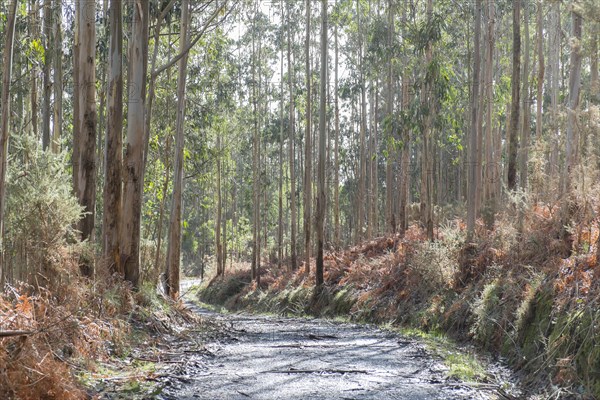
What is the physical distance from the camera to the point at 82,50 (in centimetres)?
1141

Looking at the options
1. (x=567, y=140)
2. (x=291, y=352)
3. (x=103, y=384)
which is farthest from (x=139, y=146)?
(x=567, y=140)

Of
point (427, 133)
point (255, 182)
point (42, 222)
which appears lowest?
point (42, 222)

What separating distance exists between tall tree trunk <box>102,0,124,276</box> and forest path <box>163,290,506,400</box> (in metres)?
2.27

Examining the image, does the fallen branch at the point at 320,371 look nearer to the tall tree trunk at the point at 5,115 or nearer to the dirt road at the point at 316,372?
the dirt road at the point at 316,372

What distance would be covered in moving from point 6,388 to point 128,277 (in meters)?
6.22

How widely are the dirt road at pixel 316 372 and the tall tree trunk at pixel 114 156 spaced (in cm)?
222

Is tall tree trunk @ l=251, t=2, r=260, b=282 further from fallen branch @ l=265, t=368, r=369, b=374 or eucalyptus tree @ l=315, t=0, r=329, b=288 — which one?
fallen branch @ l=265, t=368, r=369, b=374

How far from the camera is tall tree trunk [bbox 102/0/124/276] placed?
34.6 feet

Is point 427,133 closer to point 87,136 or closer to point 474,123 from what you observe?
point 474,123

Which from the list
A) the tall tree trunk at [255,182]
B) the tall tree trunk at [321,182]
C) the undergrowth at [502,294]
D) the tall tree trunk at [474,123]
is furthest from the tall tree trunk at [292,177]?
the tall tree trunk at [474,123]

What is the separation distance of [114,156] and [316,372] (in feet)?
17.1

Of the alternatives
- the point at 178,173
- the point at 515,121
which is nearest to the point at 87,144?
the point at 178,173

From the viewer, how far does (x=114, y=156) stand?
10609 mm

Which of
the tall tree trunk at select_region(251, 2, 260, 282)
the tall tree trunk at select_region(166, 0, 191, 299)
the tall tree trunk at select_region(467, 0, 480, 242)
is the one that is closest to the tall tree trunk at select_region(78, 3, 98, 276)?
the tall tree trunk at select_region(166, 0, 191, 299)
